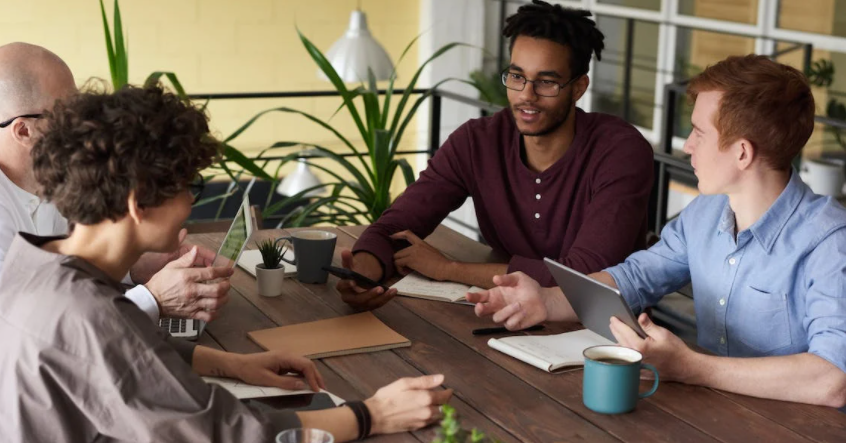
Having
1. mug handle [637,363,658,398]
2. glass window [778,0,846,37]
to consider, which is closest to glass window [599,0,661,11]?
glass window [778,0,846,37]

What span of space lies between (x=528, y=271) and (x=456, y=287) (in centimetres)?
16

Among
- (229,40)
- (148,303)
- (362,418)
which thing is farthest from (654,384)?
(229,40)

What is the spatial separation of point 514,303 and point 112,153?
0.87 m

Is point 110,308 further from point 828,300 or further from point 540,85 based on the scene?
point 540,85

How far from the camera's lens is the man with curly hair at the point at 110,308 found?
A: 130 cm

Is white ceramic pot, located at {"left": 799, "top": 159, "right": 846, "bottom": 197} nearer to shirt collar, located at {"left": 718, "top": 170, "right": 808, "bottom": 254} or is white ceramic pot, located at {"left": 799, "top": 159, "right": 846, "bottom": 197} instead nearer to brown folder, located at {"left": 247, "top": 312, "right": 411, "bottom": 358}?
shirt collar, located at {"left": 718, "top": 170, "right": 808, "bottom": 254}

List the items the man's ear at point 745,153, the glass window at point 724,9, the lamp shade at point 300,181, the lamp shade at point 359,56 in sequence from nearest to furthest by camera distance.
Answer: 1. the man's ear at point 745,153
2. the lamp shade at point 359,56
3. the glass window at point 724,9
4. the lamp shade at point 300,181

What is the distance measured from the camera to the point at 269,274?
2.19 meters

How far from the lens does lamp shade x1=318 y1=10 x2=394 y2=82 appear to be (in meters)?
4.59

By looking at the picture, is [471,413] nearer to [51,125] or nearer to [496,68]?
[51,125]

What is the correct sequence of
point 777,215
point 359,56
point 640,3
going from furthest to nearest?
1. point 640,3
2. point 359,56
3. point 777,215

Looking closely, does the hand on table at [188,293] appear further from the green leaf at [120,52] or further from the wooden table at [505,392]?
the green leaf at [120,52]

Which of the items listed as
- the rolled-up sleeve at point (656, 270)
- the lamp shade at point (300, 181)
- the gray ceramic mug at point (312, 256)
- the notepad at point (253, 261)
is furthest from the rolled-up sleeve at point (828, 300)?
the lamp shade at point (300, 181)

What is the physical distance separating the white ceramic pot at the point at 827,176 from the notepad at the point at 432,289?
299cm
